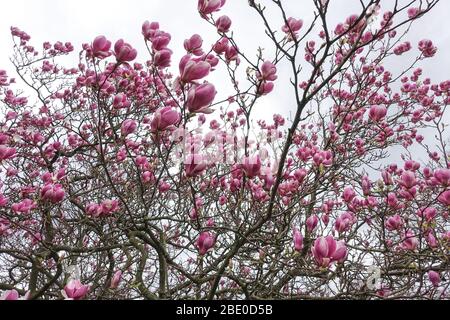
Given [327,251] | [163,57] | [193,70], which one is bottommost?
[327,251]

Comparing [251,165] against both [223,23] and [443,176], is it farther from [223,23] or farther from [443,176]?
[443,176]

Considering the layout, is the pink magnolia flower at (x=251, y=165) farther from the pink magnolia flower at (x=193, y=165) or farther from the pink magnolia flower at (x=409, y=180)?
the pink magnolia flower at (x=409, y=180)

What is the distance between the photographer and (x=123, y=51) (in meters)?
1.78

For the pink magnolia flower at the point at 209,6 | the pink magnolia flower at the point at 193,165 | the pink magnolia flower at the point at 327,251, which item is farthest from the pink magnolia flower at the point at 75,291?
the pink magnolia flower at the point at 209,6

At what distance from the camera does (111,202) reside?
2.72 metres

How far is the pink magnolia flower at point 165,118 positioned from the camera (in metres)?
1.65

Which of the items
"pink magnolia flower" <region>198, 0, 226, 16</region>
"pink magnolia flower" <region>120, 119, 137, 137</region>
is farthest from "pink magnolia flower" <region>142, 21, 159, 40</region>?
"pink magnolia flower" <region>120, 119, 137, 137</region>

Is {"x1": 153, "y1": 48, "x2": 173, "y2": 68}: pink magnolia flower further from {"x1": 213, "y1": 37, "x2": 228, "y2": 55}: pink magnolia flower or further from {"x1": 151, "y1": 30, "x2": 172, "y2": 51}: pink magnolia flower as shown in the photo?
{"x1": 213, "y1": 37, "x2": 228, "y2": 55}: pink magnolia flower

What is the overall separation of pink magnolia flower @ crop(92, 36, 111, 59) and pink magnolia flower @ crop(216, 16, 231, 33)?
615mm

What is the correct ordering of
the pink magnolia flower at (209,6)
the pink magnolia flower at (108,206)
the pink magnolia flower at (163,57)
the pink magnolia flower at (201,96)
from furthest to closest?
the pink magnolia flower at (108,206), the pink magnolia flower at (209,6), the pink magnolia flower at (163,57), the pink magnolia flower at (201,96)

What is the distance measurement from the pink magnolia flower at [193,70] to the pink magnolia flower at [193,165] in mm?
369

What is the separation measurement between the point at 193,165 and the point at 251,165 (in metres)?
0.27

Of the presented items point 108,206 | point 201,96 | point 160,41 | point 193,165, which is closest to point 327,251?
point 193,165
